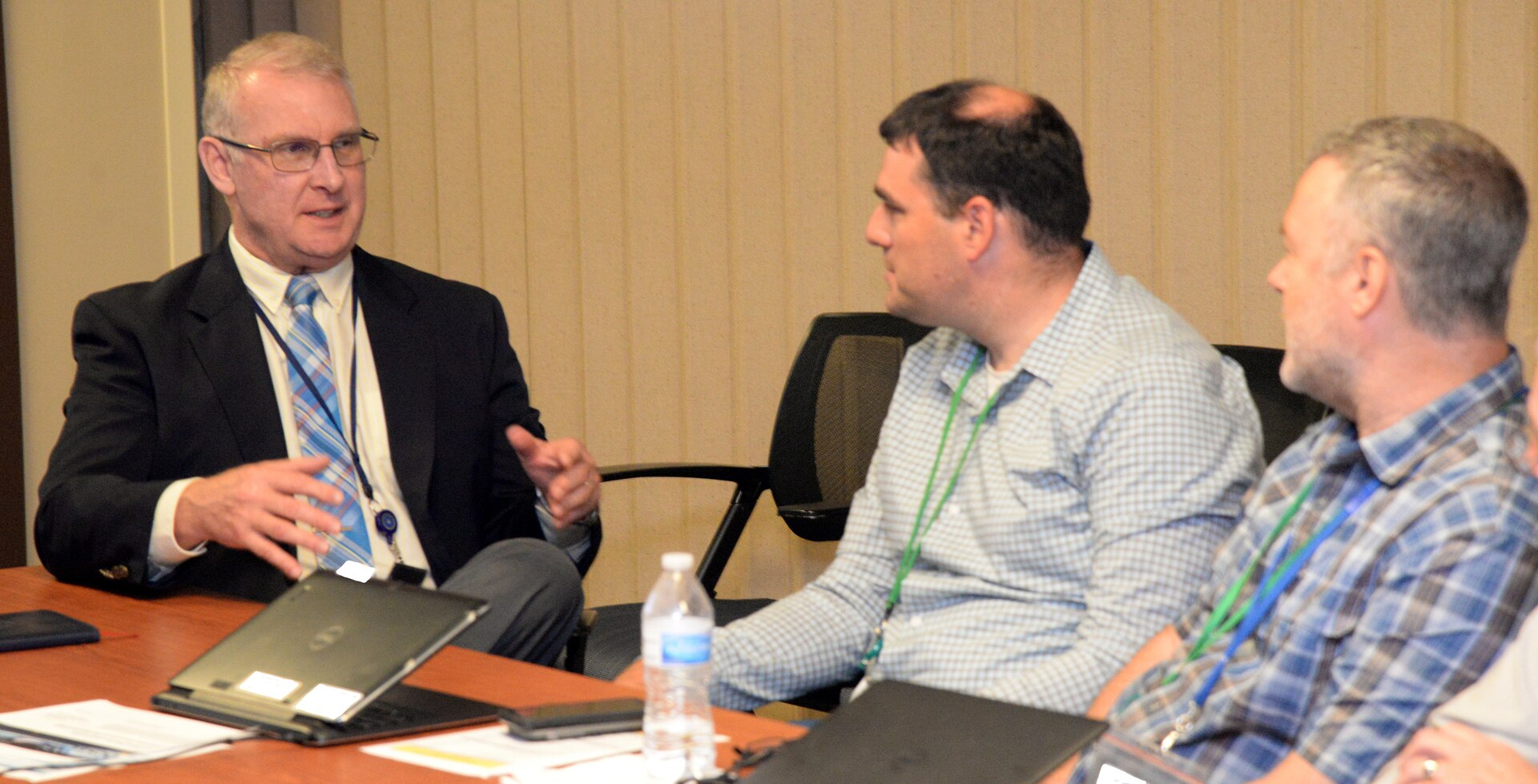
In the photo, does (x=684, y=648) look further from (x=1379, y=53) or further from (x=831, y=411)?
(x=1379, y=53)

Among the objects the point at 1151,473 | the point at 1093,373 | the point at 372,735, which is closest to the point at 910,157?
the point at 1093,373

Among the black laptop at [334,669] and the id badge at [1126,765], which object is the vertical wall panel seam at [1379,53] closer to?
the id badge at [1126,765]

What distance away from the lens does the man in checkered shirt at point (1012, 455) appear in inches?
69.0

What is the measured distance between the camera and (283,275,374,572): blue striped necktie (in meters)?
2.33

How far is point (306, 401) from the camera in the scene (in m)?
2.39

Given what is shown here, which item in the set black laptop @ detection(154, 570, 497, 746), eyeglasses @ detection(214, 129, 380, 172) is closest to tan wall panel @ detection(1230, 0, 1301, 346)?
eyeglasses @ detection(214, 129, 380, 172)

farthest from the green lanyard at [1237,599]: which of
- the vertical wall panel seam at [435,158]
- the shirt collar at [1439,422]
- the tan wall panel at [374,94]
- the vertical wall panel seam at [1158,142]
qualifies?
the tan wall panel at [374,94]

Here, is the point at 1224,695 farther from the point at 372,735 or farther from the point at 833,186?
the point at 833,186

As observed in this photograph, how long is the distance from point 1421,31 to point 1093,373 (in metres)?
1.26

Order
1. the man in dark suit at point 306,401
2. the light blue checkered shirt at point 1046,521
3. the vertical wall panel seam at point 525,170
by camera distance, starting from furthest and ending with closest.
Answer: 1. the vertical wall panel seam at point 525,170
2. the man in dark suit at point 306,401
3. the light blue checkered shirt at point 1046,521

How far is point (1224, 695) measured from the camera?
1540mm

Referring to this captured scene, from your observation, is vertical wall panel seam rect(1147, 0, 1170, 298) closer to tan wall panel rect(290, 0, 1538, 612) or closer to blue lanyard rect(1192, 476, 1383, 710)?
tan wall panel rect(290, 0, 1538, 612)

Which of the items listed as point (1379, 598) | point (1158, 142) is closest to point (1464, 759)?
point (1379, 598)

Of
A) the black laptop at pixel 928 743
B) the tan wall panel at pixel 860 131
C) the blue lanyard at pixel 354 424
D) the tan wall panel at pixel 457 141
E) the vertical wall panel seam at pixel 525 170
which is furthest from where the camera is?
the tan wall panel at pixel 457 141
